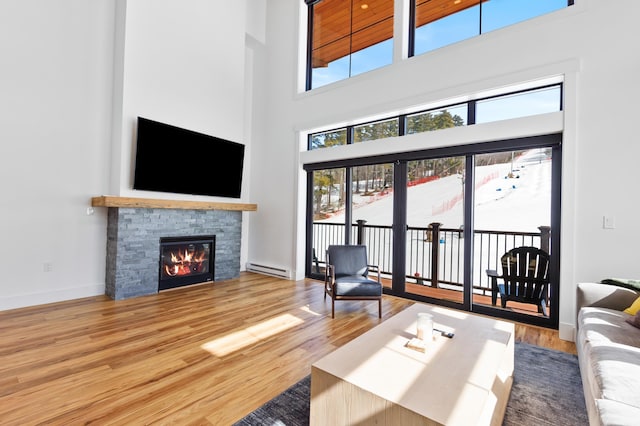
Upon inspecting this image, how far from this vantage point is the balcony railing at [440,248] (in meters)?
3.88

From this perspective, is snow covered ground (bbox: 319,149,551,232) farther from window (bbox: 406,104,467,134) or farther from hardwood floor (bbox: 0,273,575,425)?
hardwood floor (bbox: 0,273,575,425)

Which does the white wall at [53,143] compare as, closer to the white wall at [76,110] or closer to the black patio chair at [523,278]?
the white wall at [76,110]

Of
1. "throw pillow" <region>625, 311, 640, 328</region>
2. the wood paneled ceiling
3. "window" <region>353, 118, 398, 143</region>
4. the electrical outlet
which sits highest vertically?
the wood paneled ceiling

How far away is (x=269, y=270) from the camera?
19.8 ft

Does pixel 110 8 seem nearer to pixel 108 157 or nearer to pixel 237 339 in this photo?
pixel 108 157

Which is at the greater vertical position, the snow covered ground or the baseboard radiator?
the snow covered ground

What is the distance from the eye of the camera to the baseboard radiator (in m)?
5.72

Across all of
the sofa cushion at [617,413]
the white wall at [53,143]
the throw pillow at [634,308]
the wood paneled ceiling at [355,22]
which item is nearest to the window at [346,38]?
the wood paneled ceiling at [355,22]

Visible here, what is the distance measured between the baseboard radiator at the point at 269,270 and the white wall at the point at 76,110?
2471 millimetres

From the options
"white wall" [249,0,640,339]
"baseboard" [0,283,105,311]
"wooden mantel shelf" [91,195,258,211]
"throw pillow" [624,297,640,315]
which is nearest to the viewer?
"throw pillow" [624,297,640,315]

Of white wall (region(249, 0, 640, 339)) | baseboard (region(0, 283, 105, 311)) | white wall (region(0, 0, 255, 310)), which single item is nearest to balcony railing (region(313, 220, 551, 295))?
white wall (region(249, 0, 640, 339))

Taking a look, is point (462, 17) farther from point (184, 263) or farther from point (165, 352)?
point (184, 263)

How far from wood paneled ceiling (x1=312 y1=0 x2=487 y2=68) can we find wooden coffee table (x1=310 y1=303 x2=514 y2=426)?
4626mm

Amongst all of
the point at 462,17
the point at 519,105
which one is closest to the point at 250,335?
the point at 519,105
